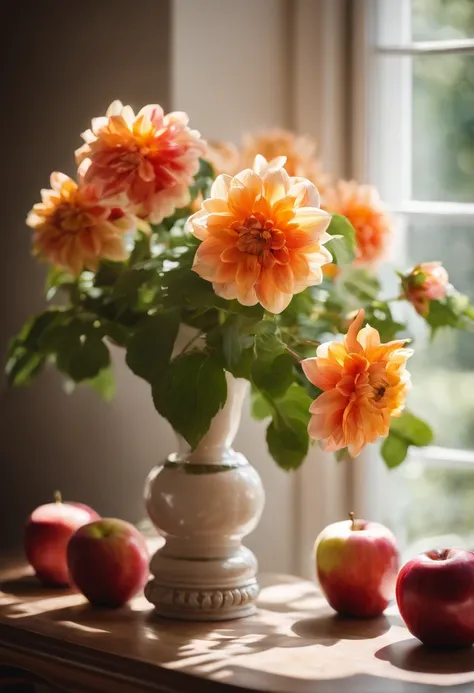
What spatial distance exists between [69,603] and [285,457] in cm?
35

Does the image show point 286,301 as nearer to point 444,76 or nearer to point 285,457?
point 285,457

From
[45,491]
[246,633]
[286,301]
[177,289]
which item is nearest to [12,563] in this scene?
[45,491]

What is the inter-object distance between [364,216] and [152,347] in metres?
0.37

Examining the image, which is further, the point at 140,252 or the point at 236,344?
the point at 140,252

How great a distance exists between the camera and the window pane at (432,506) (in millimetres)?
1734

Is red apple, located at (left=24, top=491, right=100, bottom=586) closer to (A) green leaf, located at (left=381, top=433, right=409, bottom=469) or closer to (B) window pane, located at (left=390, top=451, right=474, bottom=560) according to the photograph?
(A) green leaf, located at (left=381, top=433, right=409, bottom=469)

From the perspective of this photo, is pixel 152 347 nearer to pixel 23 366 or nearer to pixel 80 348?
pixel 80 348

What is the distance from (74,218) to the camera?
4.39 feet

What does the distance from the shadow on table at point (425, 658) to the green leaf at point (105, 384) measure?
0.58 m

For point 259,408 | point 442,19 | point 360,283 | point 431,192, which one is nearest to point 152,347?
point 259,408

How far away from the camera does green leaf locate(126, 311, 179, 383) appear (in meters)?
1.24

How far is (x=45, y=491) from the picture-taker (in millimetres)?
1777

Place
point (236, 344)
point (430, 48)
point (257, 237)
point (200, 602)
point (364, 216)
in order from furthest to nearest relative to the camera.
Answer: point (430, 48), point (364, 216), point (200, 602), point (236, 344), point (257, 237)

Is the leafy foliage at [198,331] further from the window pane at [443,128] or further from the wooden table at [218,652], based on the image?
the window pane at [443,128]
